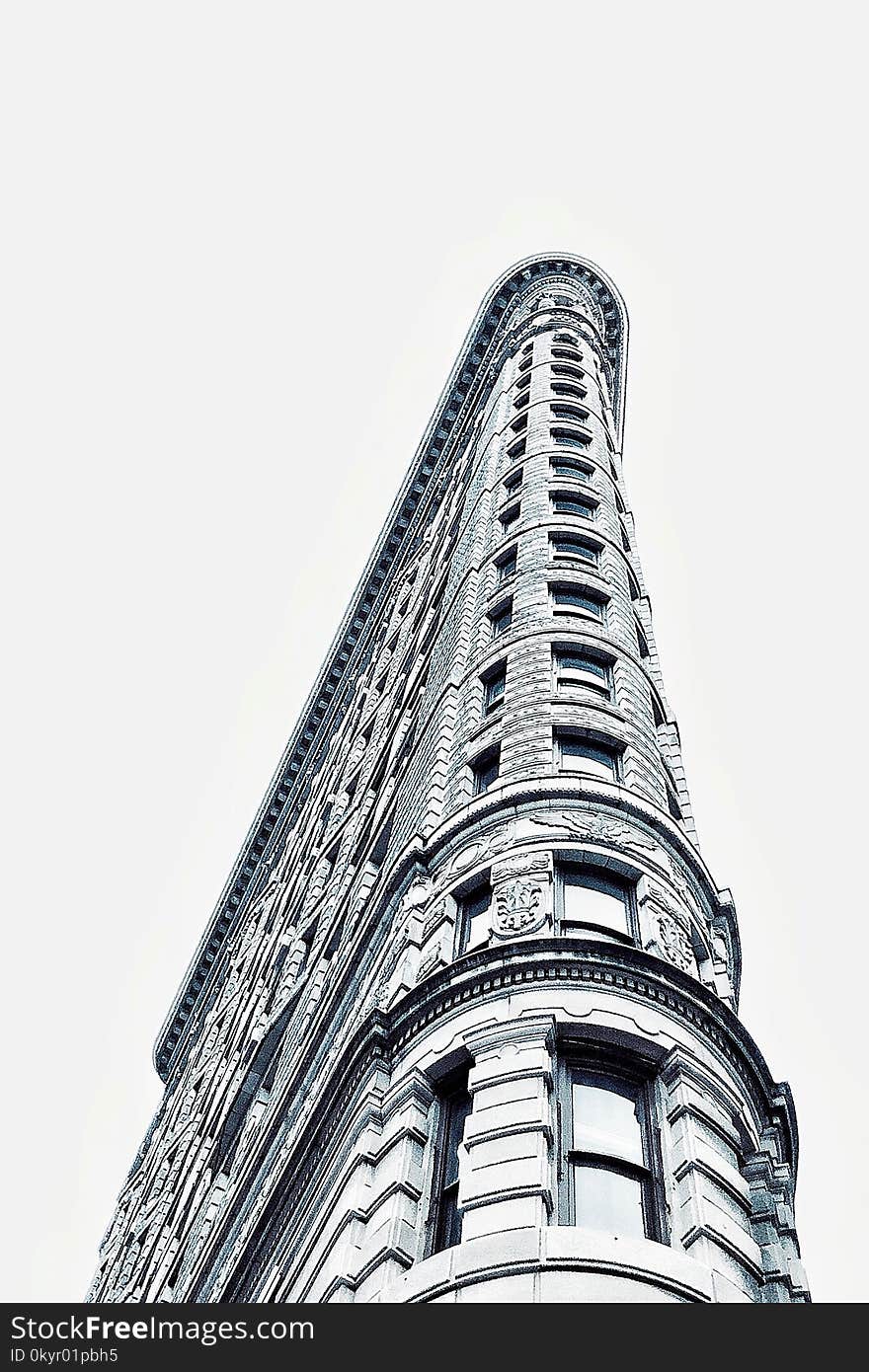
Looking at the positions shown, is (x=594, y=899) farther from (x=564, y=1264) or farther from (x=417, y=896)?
(x=564, y=1264)

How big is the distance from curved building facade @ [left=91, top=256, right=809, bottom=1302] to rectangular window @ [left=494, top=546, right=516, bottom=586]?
4.7 inches

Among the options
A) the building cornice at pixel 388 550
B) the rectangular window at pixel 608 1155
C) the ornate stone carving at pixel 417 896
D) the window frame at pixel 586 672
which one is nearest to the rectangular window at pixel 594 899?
the ornate stone carving at pixel 417 896

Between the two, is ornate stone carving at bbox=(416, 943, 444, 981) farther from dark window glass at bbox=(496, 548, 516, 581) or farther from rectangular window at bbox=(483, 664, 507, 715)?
dark window glass at bbox=(496, 548, 516, 581)

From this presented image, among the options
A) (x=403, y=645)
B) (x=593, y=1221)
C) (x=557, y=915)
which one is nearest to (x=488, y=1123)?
(x=593, y=1221)

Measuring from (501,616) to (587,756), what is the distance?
33.1 feet

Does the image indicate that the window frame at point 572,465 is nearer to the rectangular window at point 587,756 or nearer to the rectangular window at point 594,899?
the rectangular window at point 587,756

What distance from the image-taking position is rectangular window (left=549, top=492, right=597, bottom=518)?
47.1 meters

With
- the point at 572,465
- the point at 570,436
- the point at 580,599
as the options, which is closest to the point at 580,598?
the point at 580,599

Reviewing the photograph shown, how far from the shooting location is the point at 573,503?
47.7 m

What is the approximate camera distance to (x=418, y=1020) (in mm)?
22266

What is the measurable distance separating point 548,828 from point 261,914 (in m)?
42.8

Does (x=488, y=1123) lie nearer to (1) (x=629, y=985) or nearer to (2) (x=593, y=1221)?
(2) (x=593, y=1221)

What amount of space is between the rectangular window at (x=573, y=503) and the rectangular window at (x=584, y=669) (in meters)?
11.9

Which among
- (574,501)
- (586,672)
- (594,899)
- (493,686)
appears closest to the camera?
(594,899)
